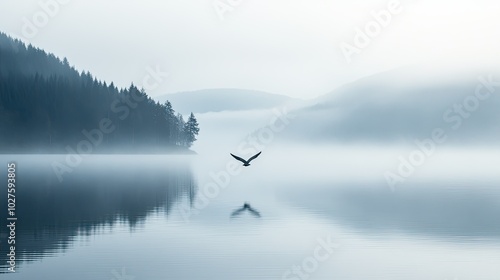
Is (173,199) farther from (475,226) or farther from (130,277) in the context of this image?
(130,277)

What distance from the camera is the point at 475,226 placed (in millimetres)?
50188

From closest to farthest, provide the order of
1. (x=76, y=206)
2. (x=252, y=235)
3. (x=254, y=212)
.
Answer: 1. (x=252, y=235)
2. (x=254, y=212)
3. (x=76, y=206)

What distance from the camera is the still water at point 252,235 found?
34.1 m

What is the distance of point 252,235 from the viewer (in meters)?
45.4

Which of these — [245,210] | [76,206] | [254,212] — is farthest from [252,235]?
[76,206]

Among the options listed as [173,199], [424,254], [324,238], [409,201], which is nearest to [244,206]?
[173,199]

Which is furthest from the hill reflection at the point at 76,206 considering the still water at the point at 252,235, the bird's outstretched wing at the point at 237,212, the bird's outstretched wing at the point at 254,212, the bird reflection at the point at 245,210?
the bird's outstretched wing at the point at 254,212

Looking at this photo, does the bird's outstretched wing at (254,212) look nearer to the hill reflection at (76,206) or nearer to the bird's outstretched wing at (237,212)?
the bird's outstretched wing at (237,212)

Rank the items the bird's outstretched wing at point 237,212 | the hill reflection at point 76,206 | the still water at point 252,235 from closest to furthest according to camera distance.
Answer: the still water at point 252,235 < the hill reflection at point 76,206 < the bird's outstretched wing at point 237,212

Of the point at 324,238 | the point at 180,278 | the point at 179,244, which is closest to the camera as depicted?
the point at 180,278

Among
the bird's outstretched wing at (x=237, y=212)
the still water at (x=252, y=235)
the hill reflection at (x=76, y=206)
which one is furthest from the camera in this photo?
the bird's outstretched wing at (x=237, y=212)

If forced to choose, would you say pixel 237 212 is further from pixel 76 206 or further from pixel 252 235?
pixel 252 235

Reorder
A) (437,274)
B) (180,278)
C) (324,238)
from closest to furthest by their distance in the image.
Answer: (180,278)
(437,274)
(324,238)

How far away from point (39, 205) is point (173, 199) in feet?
41.7
